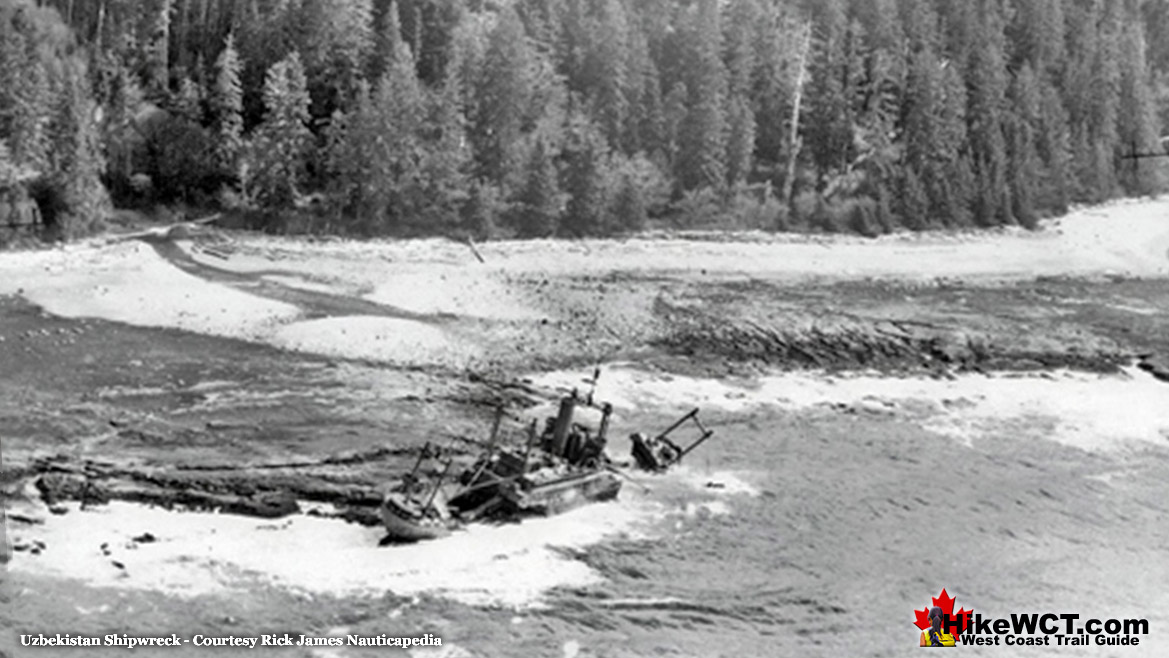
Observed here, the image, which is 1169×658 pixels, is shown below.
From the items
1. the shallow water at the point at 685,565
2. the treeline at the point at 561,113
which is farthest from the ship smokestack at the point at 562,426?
the treeline at the point at 561,113

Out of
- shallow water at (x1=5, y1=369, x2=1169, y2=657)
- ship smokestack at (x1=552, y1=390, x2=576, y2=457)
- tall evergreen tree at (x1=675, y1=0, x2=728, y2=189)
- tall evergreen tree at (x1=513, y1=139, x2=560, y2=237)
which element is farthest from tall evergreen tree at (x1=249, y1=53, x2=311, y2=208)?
ship smokestack at (x1=552, y1=390, x2=576, y2=457)

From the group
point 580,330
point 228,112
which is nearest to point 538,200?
point 228,112

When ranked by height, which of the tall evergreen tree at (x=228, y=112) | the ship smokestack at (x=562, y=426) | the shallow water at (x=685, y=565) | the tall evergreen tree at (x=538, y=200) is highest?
the tall evergreen tree at (x=228, y=112)

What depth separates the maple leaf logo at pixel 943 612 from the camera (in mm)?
31250

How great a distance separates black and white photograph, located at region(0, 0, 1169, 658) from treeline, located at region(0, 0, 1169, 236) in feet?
0.98

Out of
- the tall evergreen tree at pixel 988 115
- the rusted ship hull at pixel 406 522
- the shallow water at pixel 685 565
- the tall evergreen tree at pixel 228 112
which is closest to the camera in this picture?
the shallow water at pixel 685 565

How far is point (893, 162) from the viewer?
90.2 meters

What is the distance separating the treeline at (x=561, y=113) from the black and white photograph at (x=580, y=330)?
30 centimetres

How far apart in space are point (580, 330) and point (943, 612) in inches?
1079

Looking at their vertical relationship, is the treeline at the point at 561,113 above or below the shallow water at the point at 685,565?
above

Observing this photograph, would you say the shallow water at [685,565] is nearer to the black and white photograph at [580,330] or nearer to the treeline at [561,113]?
the black and white photograph at [580,330]

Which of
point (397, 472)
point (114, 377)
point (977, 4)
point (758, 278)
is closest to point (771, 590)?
point (397, 472)

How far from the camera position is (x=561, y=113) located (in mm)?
84125

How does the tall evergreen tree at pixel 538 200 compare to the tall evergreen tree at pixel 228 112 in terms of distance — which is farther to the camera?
the tall evergreen tree at pixel 538 200
